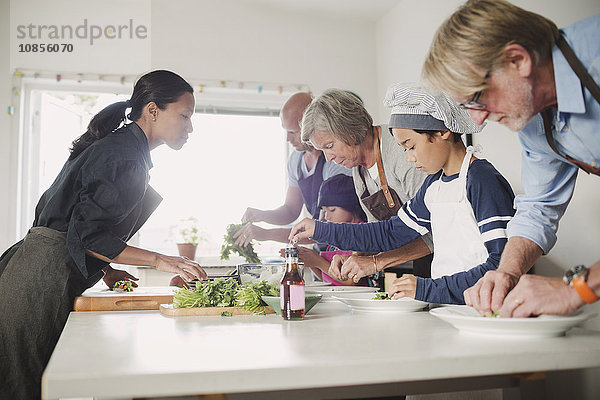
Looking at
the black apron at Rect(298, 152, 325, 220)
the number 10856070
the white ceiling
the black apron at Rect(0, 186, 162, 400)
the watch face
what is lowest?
the black apron at Rect(0, 186, 162, 400)

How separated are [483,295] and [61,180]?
1411mm

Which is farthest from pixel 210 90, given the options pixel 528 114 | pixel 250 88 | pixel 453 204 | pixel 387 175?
→ pixel 528 114

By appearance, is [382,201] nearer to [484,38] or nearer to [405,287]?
[405,287]

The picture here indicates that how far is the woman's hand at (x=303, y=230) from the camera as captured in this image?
202 cm

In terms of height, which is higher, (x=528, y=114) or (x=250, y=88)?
(x=250, y=88)

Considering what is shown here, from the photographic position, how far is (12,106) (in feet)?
12.8

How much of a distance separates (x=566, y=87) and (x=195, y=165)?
3560 millimetres

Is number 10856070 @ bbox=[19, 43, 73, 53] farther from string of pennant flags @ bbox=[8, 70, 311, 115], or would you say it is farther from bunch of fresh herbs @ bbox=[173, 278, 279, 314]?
bunch of fresh herbs @ bbox=[173, 278, 279, 314]

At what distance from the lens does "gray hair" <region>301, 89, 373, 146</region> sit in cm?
227

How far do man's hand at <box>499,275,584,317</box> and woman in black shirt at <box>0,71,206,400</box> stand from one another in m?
0.99

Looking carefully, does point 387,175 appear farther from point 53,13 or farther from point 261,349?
point 53,13

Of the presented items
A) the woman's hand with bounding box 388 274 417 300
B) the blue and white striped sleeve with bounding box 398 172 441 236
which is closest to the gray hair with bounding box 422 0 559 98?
the woman's hand with bounding box 388 274 417 300

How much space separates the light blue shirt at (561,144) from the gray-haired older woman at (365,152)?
74 centimetres

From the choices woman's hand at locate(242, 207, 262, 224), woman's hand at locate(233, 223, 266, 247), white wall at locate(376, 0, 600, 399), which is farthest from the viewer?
woman's hand at locate(242, 207, 262, 224)
